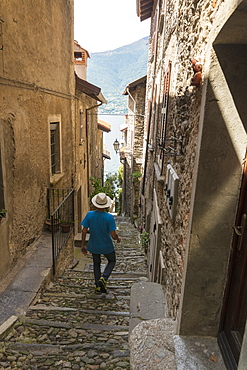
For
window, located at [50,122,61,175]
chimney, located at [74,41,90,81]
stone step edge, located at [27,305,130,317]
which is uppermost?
Result: chimney, located at [74,41,90,81]

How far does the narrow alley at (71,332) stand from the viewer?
256 centimetres

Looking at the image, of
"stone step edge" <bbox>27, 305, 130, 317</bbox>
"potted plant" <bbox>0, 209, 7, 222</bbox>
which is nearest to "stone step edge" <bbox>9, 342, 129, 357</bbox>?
"stone step edge" <bbox>27, 305, 130, 317</bbox>

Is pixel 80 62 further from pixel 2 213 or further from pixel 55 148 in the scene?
pixel 2 213

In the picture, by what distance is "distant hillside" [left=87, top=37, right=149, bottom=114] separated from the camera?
137 meters

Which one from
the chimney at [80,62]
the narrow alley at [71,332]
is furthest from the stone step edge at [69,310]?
the chimney at [80,62]

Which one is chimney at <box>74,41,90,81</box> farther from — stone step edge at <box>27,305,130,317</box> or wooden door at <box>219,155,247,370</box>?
wooden door at <box>219,155,247,370</box>

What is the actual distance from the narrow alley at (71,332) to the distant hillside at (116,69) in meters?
120

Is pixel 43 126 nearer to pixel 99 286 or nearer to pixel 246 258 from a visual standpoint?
pixel 99 286

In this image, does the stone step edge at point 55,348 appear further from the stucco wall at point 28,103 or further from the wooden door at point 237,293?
the stucco wall at point 28,103

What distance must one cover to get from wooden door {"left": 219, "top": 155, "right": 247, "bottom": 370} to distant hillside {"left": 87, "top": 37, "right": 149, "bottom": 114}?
4775 inches

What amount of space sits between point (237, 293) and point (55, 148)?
236 inches

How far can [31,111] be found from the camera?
5102 millimetres

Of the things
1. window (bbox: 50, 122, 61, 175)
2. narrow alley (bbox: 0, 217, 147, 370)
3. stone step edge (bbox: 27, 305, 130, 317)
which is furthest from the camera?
window (bbox: 50, 122, 61, 175)

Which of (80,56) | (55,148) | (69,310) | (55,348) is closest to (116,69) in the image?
(80,56)
